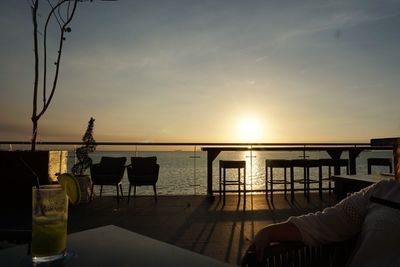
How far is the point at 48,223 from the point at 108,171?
5072 mm

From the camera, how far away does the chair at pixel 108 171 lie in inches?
219

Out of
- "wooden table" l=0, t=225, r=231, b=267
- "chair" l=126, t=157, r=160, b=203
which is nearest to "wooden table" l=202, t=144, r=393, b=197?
"chair" l=126, t=157, r=160, b=203

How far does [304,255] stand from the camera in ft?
3.74

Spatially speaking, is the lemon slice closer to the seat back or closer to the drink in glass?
the drink in glass

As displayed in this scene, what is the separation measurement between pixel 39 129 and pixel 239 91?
5.44 meters

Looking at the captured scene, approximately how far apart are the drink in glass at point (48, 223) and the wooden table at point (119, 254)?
0.04 metres

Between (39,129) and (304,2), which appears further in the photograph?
(39,129)

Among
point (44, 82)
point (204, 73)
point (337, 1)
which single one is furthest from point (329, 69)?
point (44, 82)

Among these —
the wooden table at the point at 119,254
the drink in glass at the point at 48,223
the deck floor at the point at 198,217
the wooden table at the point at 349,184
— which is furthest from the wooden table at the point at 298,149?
the drink in glass at the point at 48,223

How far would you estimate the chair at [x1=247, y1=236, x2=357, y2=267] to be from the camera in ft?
3.45

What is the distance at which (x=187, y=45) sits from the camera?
657 cm

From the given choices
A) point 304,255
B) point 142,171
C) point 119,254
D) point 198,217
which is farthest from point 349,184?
point 142,171

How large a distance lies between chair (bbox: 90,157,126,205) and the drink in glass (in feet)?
15.9

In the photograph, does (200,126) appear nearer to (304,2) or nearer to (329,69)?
(329,69)
